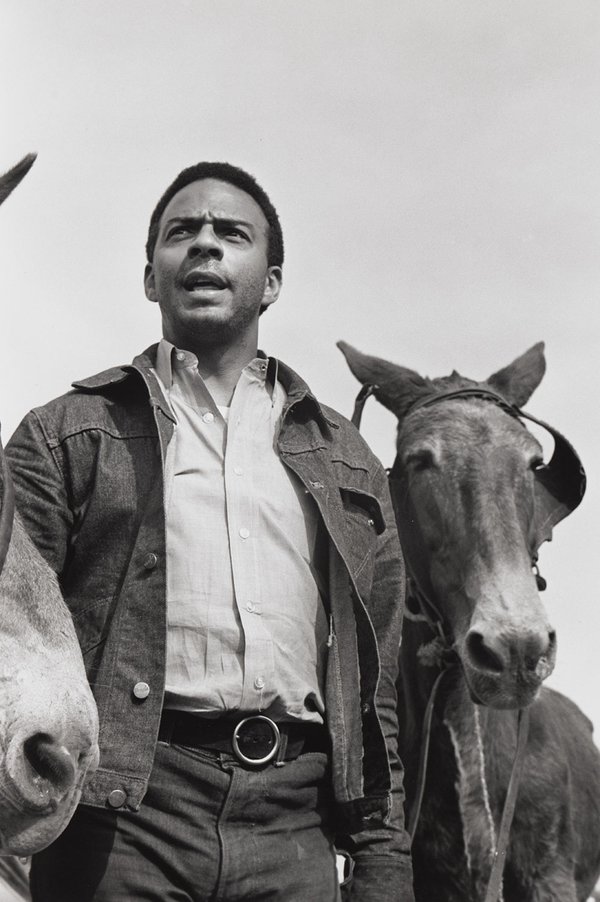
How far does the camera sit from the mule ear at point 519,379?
6199 mm

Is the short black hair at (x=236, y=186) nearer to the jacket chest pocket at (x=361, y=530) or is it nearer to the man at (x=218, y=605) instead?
the man at (x=218, y=605)

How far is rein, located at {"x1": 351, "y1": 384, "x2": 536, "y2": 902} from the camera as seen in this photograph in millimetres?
4754

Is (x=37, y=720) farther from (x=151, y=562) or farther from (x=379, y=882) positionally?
(x=379, y=882)

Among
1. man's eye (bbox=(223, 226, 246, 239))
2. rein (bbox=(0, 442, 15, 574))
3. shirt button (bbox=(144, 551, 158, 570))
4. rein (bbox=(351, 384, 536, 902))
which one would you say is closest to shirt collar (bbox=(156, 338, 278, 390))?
man's eye (bbox=(223, 226, 246, 239))

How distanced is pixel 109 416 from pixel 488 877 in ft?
9.07

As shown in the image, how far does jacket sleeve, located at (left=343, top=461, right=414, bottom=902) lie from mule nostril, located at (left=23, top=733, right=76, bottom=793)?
3.67 ft

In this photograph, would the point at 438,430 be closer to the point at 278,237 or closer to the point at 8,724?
the point at 278,237

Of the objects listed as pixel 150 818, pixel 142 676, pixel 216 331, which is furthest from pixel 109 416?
pixel 150 818

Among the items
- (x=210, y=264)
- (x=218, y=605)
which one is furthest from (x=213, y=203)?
(x=218, y=605)

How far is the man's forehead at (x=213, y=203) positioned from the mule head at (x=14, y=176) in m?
0.99

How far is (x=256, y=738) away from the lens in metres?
3.08

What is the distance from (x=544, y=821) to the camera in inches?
200

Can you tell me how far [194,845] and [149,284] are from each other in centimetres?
197

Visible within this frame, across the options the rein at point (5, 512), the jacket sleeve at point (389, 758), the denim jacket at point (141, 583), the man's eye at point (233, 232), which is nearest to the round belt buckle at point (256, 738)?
the denim jacket at point (141, 583)
